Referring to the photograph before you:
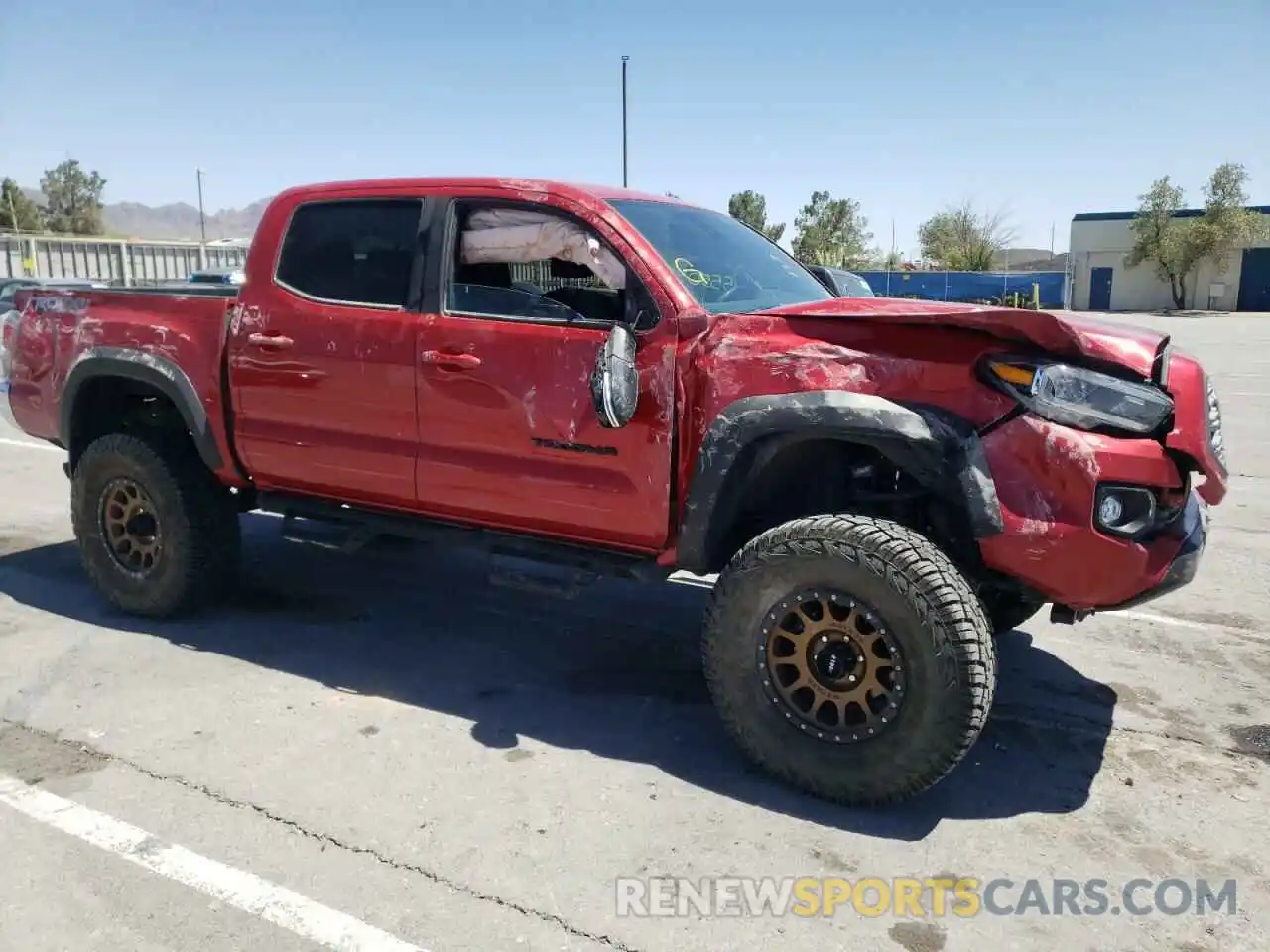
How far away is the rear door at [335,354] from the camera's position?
4.03 meters

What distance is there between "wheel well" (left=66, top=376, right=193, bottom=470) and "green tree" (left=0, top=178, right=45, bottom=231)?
66401 mm

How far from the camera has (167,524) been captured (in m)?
4.74

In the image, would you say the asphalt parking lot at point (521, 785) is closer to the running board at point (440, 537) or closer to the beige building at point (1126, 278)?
the running board at point (440, 537)

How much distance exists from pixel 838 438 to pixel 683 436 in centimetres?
56

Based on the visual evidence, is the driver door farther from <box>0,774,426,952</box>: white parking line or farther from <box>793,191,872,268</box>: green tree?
<box>793,191,872,268</box>: green tree

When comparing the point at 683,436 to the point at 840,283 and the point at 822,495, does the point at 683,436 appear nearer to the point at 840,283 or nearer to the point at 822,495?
the point at 822,495

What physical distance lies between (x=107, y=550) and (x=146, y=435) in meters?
0.61

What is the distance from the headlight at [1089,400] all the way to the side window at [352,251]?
2427 millimetres

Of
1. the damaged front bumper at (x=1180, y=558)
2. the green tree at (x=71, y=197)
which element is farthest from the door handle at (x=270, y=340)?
the green tree at (x=71, y=197)

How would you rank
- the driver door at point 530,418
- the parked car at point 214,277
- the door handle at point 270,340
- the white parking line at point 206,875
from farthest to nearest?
the parked car at point 214,277 → the door handle at point 270,340 → the driver door at point 530,418 → the white parking line at point 206,875

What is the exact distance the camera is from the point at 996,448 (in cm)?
299

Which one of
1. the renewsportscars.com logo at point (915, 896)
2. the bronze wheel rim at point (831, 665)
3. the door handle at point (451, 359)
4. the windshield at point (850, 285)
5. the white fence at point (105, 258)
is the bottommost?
the renewsportscars.com logo at point (915, 896)

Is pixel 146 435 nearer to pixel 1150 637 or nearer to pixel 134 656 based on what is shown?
pixel 134 656

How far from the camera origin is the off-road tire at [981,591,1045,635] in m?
3.95
